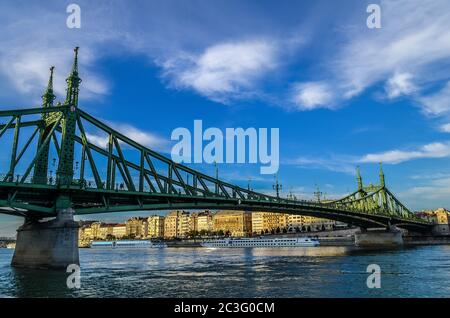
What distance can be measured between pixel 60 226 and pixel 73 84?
61.7 ft

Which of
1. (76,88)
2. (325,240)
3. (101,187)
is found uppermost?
(76,88)

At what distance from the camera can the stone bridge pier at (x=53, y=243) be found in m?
39.7

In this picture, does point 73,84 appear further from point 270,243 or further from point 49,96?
point 270,243

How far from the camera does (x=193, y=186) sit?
208ft

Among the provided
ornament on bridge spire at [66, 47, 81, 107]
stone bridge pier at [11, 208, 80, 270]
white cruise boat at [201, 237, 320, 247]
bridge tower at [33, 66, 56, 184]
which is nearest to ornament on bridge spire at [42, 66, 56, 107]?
bridge tower at [33, 66, 56, 184]

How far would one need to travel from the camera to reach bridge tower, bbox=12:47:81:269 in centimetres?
4006

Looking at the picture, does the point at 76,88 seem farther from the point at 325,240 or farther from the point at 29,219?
the point at 325,240

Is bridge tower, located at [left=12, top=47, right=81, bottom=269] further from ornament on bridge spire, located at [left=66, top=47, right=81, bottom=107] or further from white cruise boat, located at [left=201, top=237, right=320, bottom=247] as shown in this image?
white cruise boat, located at [left=201, top=237, right=320, bottom=247]

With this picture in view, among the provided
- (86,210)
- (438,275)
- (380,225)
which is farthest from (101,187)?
(380,225)

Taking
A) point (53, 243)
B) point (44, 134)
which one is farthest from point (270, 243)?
point (53, 243)

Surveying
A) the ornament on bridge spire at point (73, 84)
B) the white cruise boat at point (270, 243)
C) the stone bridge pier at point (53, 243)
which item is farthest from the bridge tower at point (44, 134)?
the white cruise boat at point (270, 243)

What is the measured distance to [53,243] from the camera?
132 feet

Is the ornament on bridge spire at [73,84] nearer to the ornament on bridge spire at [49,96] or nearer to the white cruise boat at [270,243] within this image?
the ornament on bridge spire at [49,96]

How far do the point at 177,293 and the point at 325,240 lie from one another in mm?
123515
